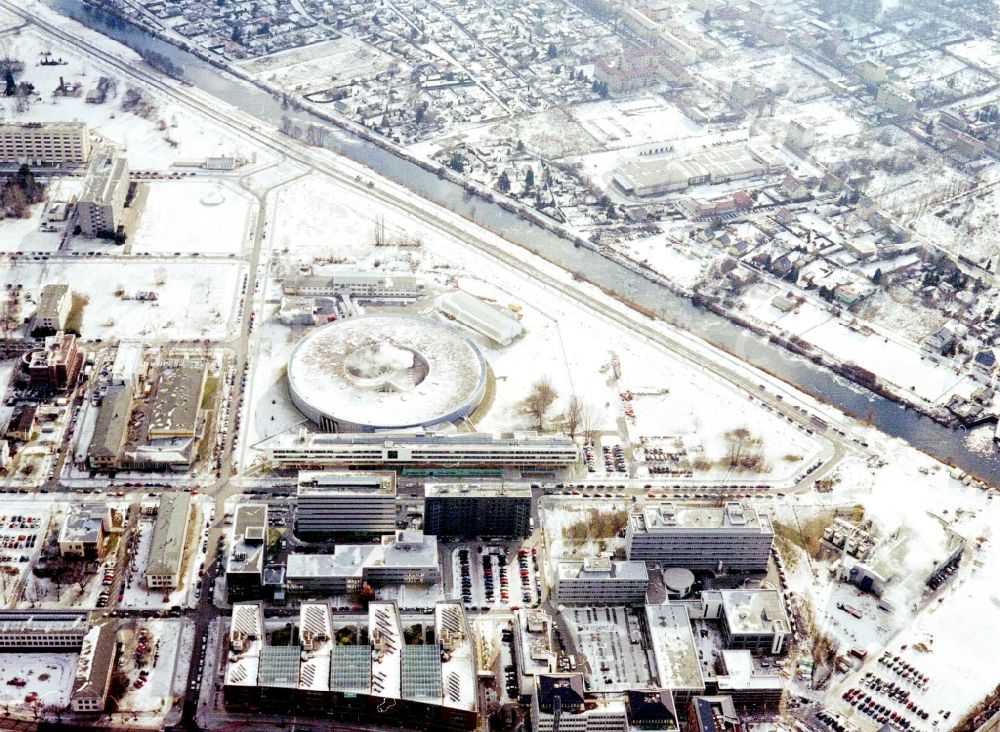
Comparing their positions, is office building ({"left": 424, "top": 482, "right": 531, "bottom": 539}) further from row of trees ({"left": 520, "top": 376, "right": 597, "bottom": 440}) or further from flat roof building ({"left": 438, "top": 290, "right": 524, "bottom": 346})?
flat roof building ({"left": 438, "top": 290, "right": 524, "bottom": 346})

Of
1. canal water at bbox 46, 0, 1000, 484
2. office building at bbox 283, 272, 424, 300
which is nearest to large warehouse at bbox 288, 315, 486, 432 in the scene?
office building at bbox 283, 272, 424, 300

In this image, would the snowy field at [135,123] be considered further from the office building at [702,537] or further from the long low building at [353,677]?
the long low building at [353,677]

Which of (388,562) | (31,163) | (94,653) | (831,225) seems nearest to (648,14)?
(831,225)

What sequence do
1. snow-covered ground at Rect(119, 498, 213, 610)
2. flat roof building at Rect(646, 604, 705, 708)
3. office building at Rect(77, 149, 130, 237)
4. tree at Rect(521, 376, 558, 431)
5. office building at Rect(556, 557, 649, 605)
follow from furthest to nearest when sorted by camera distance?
office building at Rect(77, 149, 130, 237) → tree at Rect(521, 376, 558, 431) → office building at Rect(556, 557, 649, 605) → snow-covered ground at Rect(119, 498, 213, 610) → flat roof building at Rect(646, 604, 705, 708)

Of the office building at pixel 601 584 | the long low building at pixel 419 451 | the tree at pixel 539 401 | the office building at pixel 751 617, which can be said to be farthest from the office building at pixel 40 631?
the office building at pixel 751 617

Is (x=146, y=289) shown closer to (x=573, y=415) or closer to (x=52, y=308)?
(x=52, y=308)

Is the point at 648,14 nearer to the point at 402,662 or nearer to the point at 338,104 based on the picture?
the point at 338,104

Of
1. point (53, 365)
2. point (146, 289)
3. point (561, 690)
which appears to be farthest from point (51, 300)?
point (561, 690)
